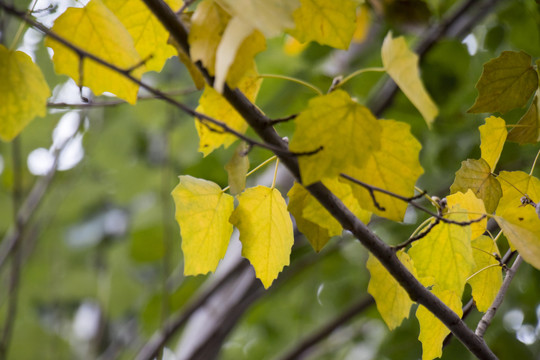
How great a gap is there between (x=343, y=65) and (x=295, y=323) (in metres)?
0.76

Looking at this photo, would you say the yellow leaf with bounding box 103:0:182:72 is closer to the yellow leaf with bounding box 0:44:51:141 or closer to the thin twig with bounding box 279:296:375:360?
the yellow leaf with bounding box 0:44:51:141

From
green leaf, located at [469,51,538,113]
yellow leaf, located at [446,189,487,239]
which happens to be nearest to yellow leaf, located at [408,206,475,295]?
yellow leaf, located at [446,189,487,239]

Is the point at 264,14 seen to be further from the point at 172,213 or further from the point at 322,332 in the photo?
the point at 172,213

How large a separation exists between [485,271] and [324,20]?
0.23m

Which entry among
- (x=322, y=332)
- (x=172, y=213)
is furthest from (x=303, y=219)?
(x=172, y=213)

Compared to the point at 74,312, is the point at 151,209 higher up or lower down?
higher up

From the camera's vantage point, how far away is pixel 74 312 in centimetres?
163

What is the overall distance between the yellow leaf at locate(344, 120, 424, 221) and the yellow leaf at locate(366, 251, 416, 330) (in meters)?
0.07

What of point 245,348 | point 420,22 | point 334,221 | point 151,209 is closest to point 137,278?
point 151,209

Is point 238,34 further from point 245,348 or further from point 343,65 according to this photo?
point 245,348

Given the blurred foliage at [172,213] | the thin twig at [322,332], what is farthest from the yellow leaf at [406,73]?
the thin twig at [322,332]

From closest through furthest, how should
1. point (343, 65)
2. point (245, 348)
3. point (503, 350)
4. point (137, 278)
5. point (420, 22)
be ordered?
1. point (503, 350)
2. point (420, 22)
3. point (343, 65)
4. point (137, 278)
5. point (245, 348)

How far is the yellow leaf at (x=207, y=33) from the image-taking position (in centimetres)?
30

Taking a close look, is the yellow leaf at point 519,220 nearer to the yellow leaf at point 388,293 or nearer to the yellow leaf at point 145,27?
the yellow leaf at point 388,293
